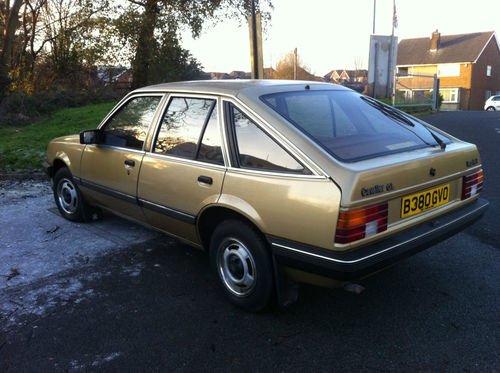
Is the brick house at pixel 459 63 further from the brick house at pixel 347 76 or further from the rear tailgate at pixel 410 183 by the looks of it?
the rear tailgate at pixel 410 183

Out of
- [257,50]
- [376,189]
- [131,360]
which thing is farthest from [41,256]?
[257,50]

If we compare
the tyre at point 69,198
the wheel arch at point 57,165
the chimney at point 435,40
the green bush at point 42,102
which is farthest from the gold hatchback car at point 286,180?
the chimney at point 435,40

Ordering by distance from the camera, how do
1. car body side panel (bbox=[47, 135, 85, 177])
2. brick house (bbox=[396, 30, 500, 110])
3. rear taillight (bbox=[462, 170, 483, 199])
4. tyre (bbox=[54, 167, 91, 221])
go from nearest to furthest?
rear taillight (bbox=[462, 170, 483, 199])
car body side panel (bbox=[47, 135, 85, 177])
tyre (bbox=[54, 167, 91, 221])
brick house (bbox=[396, 30, 500, 110])

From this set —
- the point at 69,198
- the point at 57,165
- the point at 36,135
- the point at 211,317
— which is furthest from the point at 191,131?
the point at 36,135

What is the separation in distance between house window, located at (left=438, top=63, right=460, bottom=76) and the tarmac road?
51258 mm

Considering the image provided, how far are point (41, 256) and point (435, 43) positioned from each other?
55425 mm

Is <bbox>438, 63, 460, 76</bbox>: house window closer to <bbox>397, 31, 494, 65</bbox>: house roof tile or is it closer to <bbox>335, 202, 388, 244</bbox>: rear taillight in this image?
<bbox>397, 31, 494, 65</bbox>: house roof tile

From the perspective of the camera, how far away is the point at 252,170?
304 cm

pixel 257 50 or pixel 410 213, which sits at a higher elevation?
pixel 257 50

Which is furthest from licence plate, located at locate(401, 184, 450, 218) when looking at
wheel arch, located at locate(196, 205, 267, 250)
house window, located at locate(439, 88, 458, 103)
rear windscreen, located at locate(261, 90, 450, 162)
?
house window, located at locate(439, 88, 458, 103)

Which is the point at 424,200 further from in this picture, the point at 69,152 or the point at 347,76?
the point at 347,76

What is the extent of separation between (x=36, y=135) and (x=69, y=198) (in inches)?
Answer: 322

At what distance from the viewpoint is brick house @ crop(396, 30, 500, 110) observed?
4869 cm

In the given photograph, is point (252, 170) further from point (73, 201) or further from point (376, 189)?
point (73, 201)
